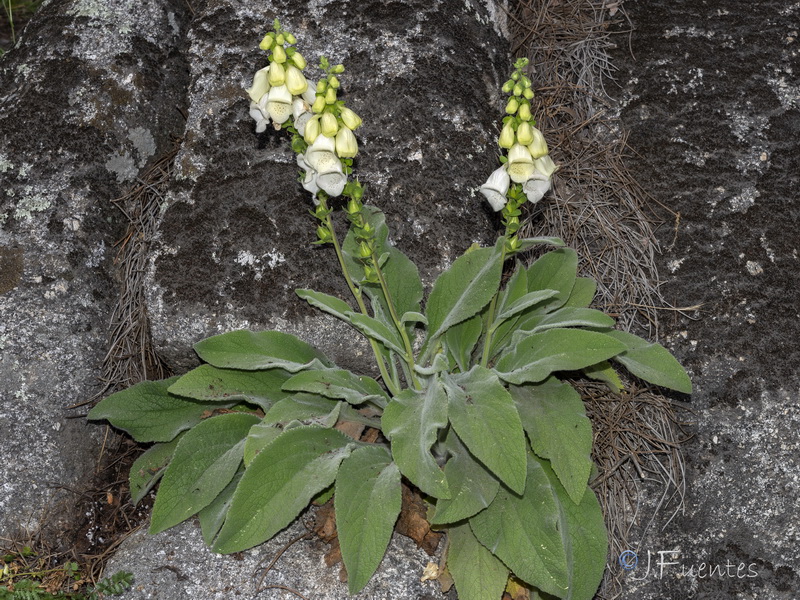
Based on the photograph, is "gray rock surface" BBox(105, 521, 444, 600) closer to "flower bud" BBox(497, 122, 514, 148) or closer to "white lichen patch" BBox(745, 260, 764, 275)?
"flower bud" BBox(497, 122, 514, 148)

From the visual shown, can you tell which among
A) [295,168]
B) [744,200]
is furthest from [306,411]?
[744,200]

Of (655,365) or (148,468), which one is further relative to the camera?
(148,468)

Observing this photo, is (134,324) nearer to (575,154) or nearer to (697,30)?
(575,154)

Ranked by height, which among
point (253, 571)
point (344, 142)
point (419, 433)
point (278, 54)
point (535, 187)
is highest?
point (278, 54)

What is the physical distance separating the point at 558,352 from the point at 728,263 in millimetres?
1136

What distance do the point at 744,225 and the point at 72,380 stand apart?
2.82 meters

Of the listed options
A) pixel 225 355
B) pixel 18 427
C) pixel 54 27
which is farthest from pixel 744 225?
pixel 54 27

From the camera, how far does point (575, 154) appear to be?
3.48 metres

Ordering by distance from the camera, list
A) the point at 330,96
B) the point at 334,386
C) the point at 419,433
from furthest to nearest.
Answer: the point at 334,386 → the point at 419,433 → the point at 330,96

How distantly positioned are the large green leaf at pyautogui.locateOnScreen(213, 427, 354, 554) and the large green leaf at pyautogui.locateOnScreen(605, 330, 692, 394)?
3.46ft

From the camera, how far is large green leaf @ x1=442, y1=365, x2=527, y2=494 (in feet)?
7.39

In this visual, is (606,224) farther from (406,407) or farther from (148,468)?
(148,468)

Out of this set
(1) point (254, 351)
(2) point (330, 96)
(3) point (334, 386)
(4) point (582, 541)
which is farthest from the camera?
(1) point (254, 351)

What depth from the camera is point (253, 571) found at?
2.59 m
